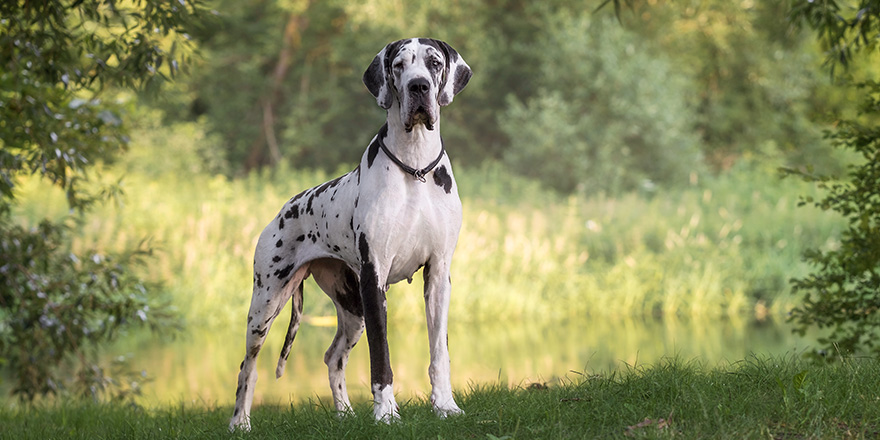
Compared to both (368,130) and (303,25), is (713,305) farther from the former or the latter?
(303,25)

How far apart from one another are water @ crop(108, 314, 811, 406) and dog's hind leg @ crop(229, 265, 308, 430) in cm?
384

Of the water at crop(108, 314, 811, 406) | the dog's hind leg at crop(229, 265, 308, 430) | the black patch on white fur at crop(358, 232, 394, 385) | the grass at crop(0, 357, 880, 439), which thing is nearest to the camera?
the grass at crop(0, 357, 880, 439)

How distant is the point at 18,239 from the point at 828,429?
263 inches

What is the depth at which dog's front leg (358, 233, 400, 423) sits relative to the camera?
14.3ft

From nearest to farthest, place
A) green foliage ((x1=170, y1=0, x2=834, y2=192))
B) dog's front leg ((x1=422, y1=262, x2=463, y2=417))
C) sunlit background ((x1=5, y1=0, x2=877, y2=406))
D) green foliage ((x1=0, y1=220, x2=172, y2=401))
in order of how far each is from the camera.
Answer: dog's front leg ((x1=422, y1=262, x2=463, y2=417)) < green foliage ((x1=0, y1=220, x2=172, y2=401)) < sunlit background ((x1=5, y1=0, x2=877, y2=406)) < green foliage ((x1=170, y1=0, x2=834, y2=192))

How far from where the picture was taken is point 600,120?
77.6 ft

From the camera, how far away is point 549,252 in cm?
1548

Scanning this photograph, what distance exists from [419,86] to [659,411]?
1.87 m

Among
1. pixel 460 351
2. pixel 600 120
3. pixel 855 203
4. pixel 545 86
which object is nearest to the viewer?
pixel 855 203

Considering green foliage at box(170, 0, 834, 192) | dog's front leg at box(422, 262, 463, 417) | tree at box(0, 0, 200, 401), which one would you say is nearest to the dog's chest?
dog's front leg at box(422, 262, 463, 417)

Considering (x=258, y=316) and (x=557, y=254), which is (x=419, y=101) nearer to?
(x=258, y=316)

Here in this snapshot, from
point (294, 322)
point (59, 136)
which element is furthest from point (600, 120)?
point (294, 322)

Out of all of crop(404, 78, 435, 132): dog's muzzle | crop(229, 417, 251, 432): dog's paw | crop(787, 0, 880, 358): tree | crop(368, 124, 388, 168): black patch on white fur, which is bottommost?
crop(229, 417, 251, 432): dog's paw

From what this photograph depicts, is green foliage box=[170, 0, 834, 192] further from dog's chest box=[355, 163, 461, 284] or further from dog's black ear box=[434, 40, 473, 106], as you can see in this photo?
dog's chest box=[355, 163, 461, 284]
